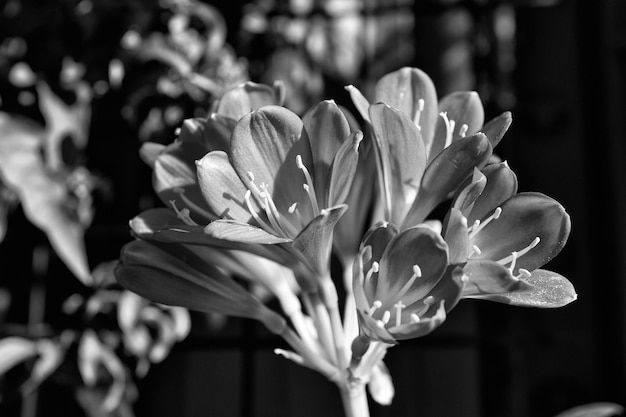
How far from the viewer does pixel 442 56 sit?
1065mm

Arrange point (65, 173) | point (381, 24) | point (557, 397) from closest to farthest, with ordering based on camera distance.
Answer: point (65, 173)
point (557, 397)
point (381, 24)

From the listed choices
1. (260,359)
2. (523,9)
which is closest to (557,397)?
(260,359)

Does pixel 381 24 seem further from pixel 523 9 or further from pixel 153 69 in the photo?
pixel 153 69

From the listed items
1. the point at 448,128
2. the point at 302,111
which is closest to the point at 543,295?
the point at 448,128

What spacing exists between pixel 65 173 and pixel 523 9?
0.73 meters

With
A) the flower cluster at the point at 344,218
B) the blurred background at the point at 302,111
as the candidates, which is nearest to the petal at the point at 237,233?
the flower cluster at the point at 344,218

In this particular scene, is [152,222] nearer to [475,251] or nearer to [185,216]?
[185,216]

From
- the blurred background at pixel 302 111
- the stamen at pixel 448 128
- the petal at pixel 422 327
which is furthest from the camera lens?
the blurred background at pixel 302 111

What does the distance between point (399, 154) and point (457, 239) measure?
0.08 meters

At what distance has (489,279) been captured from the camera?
14.3 inches

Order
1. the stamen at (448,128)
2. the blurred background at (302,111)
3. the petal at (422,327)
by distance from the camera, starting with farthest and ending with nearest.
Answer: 1. the blurred background at (302,111)
2. the stamen at (448,128)
3. the petal at (422,327)

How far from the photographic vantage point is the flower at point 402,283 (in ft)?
1.17

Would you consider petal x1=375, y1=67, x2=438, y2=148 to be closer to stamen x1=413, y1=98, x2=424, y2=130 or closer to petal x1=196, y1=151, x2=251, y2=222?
stamen x1=413, y1=98, x2=424, y2=130

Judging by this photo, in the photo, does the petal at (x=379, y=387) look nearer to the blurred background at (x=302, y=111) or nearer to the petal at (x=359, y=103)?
the petal at (x=359, y=103)
